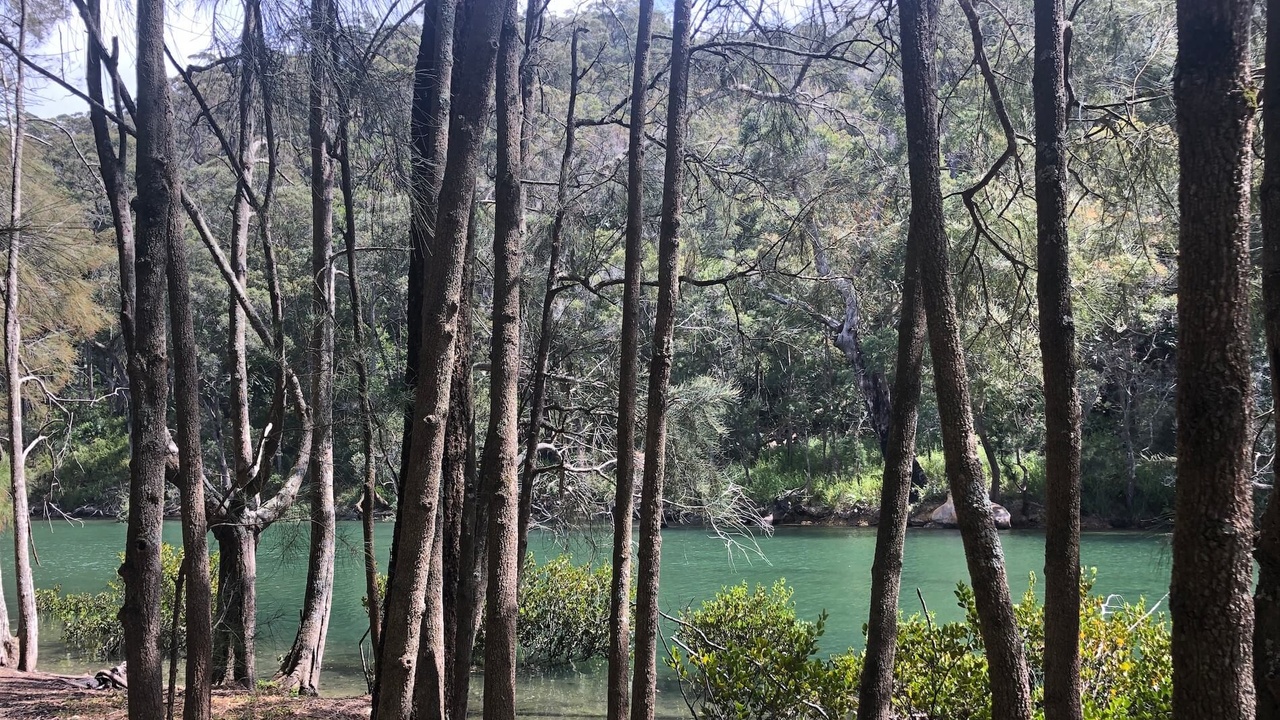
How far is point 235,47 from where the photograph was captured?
428 centimetres

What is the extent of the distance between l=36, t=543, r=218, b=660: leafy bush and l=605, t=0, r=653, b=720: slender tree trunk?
637 centimetres

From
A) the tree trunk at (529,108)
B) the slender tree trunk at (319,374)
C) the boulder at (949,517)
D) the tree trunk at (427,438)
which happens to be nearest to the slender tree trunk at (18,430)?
the slender tree trunk at (319,374)

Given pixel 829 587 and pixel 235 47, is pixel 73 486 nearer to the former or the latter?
pixel 829 587

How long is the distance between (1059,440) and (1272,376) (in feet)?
3.46

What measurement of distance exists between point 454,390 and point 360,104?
4.38 feet

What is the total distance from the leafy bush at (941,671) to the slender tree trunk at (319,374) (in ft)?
8.98

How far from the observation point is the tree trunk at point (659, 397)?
482 centimetres

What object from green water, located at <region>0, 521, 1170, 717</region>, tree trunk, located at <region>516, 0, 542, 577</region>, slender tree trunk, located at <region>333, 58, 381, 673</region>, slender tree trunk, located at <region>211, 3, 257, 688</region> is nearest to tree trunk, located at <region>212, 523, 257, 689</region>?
slender tree trunk, located at <region>211, 3, 257, 688</region>

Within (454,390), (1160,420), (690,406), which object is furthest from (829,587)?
(454,390)

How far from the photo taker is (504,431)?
4.16 metres

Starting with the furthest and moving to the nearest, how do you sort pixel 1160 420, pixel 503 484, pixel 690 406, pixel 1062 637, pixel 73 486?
1. pixel 73 486
2. pixel 1160 420
3. pixel 690 406
4. pixel 503 484
5. pixel 1062 637

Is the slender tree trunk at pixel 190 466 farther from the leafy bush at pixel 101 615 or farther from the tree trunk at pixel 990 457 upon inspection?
the tree trunk at pixel 990 457

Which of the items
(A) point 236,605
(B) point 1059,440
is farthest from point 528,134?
(B) point 1059,440

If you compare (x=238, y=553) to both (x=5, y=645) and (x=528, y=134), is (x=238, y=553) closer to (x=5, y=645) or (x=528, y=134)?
(x=528, y=134)
